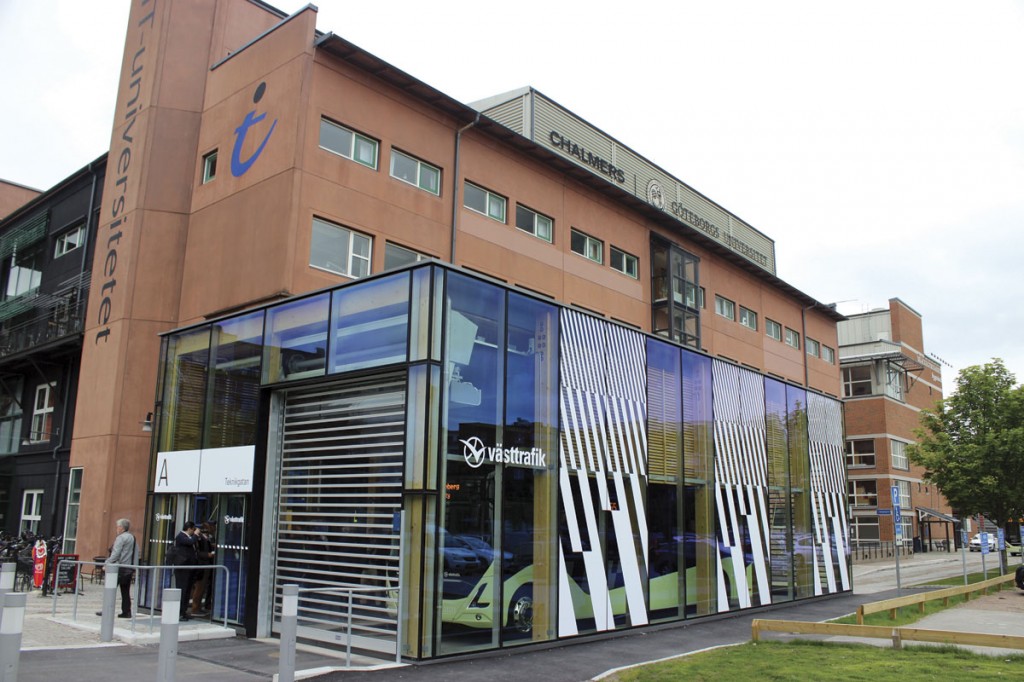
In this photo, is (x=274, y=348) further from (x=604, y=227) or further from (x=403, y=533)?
(x=604, y=227)

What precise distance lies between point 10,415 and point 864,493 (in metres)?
55.6

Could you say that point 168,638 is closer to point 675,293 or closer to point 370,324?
point 370,324

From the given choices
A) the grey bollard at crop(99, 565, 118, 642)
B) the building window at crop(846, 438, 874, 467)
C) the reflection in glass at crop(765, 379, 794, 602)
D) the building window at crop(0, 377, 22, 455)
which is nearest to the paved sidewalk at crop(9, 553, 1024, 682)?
the grey bollard at crop(99, 565, 118, 642)

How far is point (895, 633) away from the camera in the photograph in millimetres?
13047

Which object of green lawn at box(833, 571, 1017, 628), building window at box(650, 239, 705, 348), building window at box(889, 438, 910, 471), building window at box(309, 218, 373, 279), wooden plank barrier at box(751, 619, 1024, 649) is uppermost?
building window at box(650, 239, 705, 348)

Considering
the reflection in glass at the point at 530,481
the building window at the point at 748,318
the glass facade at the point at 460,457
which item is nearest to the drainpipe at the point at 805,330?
the building window at the point at 748,318

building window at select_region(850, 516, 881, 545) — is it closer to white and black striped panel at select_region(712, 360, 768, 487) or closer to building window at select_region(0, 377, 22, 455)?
white and black striped panel at select_region(712, 360, 768, 487)

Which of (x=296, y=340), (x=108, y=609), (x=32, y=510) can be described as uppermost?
(x=296, y=340)

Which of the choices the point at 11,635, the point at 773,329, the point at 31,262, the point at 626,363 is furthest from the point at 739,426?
the point at 31,262

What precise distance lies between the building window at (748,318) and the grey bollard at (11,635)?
114 ft

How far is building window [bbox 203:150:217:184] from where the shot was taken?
23.6 meters

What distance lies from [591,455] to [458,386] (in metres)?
3.81

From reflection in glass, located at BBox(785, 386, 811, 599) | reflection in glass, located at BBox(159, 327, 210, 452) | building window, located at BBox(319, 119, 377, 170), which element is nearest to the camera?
reflection in glass, located at BBox(159, 327, 210, 452)

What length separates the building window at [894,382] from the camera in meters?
64.3
